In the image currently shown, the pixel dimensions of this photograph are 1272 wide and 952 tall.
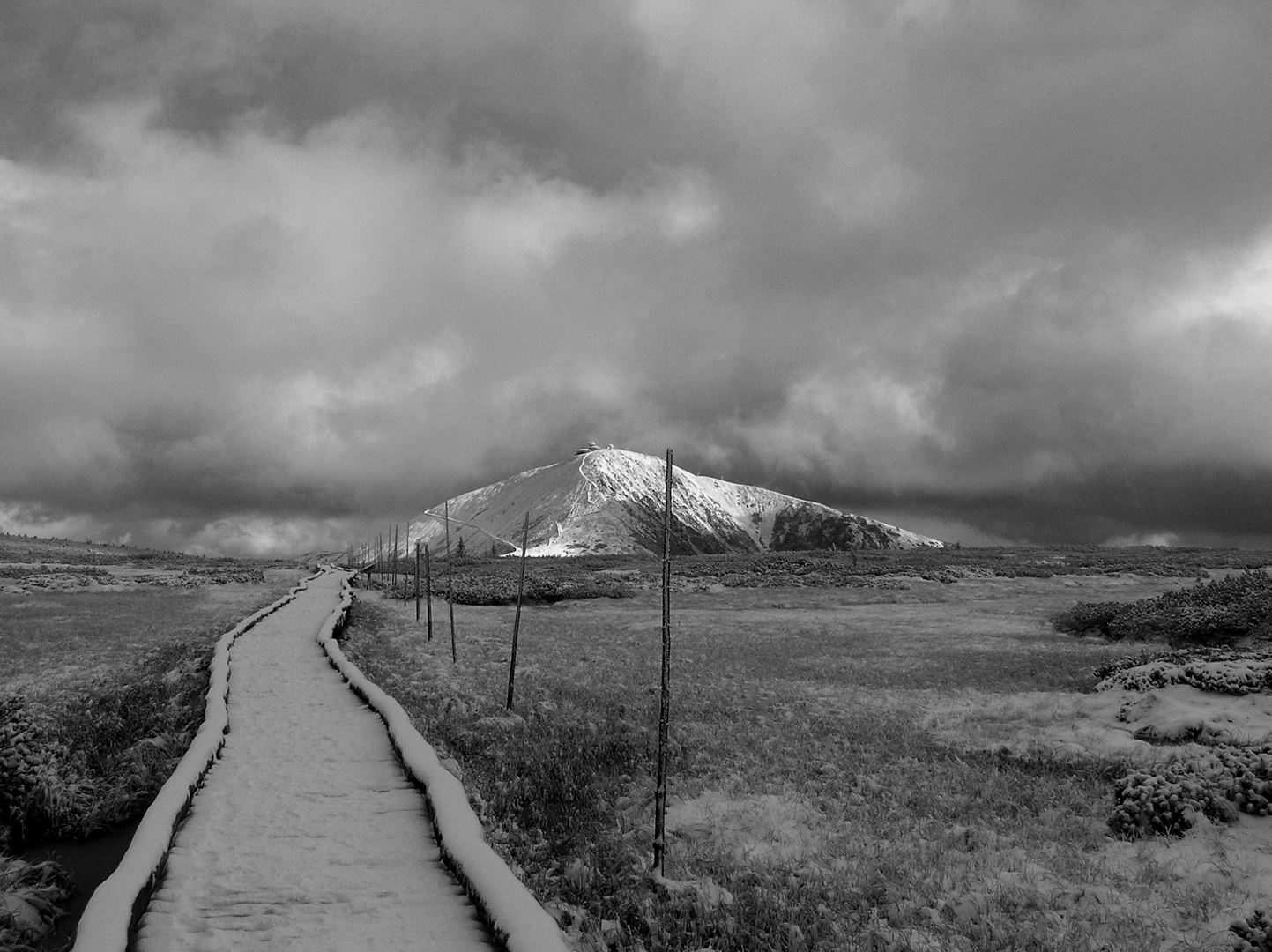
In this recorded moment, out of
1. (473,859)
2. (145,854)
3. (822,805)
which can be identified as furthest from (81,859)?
(822,805)

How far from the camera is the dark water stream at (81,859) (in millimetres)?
8688

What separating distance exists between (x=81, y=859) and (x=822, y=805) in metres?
11.2

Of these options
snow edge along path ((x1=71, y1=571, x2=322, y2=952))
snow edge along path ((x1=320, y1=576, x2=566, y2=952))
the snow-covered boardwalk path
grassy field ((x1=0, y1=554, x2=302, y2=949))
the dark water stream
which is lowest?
the dark water stream

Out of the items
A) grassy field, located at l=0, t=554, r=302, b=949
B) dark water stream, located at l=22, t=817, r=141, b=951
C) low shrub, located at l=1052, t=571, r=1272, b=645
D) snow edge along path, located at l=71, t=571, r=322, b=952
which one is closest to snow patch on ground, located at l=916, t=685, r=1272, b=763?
snow edge along path, located at l=71, t=571, r=322, b=952

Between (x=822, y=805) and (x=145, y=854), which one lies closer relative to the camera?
(x=145, y=854)

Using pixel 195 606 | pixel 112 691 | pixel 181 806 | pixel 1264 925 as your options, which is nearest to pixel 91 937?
pixel 181 806

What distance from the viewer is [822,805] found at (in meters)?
11.0

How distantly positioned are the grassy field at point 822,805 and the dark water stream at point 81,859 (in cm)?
517

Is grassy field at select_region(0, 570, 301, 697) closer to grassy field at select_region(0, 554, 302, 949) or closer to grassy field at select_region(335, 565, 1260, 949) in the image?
grassy field at select_region(0, 554, 302, 949)

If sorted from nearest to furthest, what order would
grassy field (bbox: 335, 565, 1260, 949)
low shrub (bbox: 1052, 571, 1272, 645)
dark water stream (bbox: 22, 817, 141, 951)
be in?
grassy field (bbox: 335, 565, 1260, 949), dark water stream (bbox: 22, 817, 141, 951), low shrub (bbox: 1052, 571, 1272, 645)

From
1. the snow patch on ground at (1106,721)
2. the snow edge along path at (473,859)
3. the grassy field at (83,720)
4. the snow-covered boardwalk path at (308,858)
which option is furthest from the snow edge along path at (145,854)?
the snow patch on ground at (1106,721)

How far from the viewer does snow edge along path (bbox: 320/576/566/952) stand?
7055 millimetres

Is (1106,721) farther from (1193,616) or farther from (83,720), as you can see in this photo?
(83,720)

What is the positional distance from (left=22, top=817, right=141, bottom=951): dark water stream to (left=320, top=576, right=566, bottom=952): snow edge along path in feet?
14.0
